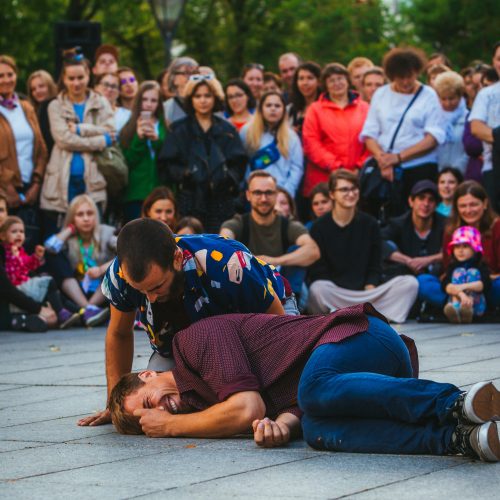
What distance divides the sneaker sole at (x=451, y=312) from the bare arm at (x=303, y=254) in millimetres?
1288

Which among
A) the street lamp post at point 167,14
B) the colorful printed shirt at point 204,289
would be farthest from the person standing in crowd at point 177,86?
the colorful printed shirt at point 204,289

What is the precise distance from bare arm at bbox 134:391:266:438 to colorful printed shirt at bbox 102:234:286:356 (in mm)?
432

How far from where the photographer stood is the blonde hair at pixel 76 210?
11727mm

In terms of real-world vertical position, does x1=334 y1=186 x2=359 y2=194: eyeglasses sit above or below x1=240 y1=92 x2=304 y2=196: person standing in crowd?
below

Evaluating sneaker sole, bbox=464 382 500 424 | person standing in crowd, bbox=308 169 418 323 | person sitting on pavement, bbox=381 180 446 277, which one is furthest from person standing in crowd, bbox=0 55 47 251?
sneaker sole, bbox=464 382 500 424

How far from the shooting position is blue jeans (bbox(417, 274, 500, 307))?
1113 cm

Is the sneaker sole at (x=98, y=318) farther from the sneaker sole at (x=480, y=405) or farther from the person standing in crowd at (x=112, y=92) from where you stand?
the sneaker sole at (x=480, y=405)

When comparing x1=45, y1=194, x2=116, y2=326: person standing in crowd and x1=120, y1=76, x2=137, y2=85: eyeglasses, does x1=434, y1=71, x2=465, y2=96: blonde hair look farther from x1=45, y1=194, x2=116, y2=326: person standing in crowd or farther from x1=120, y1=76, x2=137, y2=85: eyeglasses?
x1=45, y1=194, x2=116, y2=326: person standing in crowd

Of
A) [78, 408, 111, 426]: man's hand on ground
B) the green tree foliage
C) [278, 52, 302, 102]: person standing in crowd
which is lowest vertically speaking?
[78, 408, 111, 426]: man's hand on ground

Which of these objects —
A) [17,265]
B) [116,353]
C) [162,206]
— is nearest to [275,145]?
[162,206]

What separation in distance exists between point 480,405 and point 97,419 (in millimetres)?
2058

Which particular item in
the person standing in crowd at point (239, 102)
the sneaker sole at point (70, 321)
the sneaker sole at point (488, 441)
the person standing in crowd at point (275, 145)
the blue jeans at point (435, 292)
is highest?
the person standing in crowd at point (239, 102)

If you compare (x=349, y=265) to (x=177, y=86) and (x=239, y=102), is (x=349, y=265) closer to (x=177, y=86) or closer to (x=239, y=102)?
(x=239, y=102)

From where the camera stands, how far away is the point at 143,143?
1232 cm
